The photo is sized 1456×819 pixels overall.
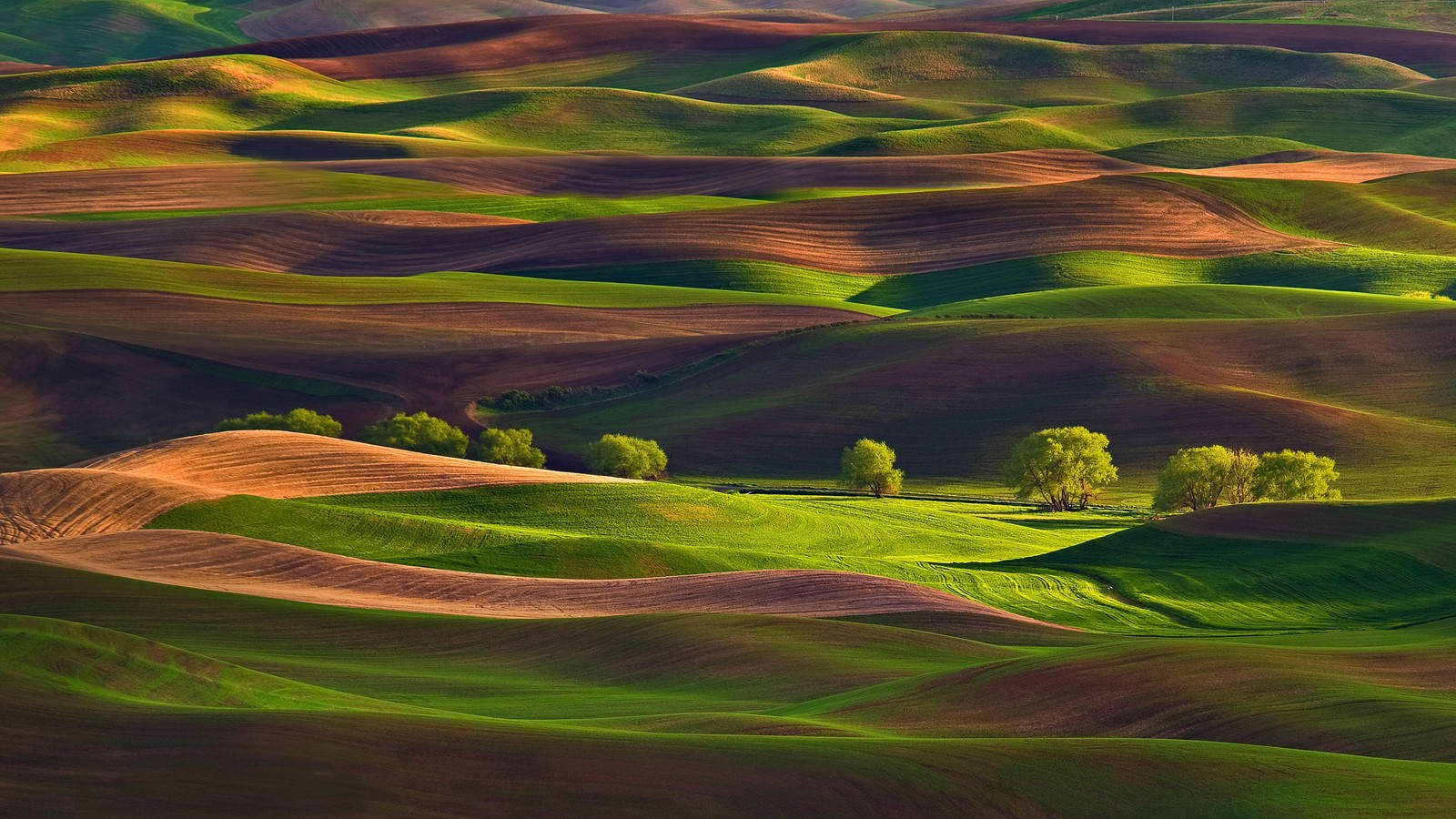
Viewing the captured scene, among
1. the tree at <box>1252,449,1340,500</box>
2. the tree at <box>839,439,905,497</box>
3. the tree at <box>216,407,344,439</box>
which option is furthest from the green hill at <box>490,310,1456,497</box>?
the tree at <box>216,407,344,439</box>

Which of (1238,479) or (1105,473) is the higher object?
(1238,479)

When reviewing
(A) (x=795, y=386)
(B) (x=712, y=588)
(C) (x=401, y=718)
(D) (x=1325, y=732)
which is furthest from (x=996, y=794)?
(A) (x=795, y=386)

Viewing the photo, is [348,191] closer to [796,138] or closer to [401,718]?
[796,138]

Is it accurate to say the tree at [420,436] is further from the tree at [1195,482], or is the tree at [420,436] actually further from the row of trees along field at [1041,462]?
the tree at [1195,482]

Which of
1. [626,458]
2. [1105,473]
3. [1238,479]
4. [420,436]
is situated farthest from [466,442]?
[1238,479]

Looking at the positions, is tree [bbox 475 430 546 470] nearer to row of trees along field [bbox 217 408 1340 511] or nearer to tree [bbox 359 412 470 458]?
row of trees along field [bbox 217 408 1340 511]

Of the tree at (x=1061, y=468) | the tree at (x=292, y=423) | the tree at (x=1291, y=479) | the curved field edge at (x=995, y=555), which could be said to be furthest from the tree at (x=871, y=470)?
the tree at (x=292, y=423)

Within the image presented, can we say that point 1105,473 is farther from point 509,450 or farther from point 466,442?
point 466,442
